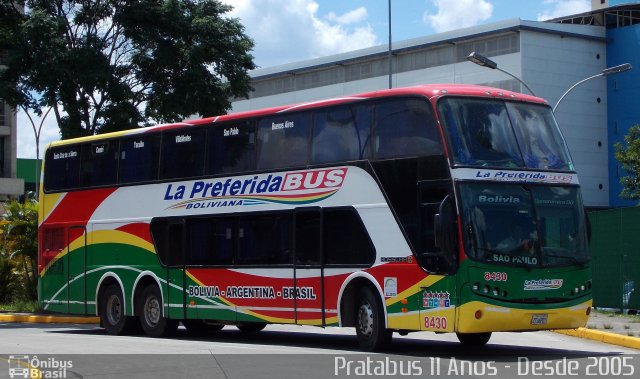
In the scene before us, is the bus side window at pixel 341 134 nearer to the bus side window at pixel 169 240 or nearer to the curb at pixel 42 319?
the bus side window at pixel 169 240

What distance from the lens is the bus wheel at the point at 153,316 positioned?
22.1 metres

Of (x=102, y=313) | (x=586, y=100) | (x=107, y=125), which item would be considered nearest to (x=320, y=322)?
(x=102, y=313)

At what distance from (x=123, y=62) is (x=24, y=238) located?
6094 millimetres

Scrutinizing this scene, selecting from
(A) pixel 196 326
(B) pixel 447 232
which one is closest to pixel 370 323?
(B) pixel 447 232

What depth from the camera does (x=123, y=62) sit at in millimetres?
31828

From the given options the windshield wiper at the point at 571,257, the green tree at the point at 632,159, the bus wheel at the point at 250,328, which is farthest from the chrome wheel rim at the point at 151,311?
the green tree at the point at 632,159

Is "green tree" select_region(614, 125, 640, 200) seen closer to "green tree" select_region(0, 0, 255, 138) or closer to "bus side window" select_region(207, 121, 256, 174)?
"green tree" select_region(0, 0, 255, 138)

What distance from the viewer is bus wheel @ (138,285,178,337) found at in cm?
2208

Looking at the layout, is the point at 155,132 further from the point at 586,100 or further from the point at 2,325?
the point at 586,100

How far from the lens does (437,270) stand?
16.2 m

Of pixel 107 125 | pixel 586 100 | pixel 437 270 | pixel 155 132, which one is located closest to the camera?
pixel 437 270

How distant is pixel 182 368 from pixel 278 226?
538cm

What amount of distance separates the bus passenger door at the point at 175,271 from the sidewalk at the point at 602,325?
304 inches

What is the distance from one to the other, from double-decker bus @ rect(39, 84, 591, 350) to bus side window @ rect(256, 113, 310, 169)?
0.03 m
